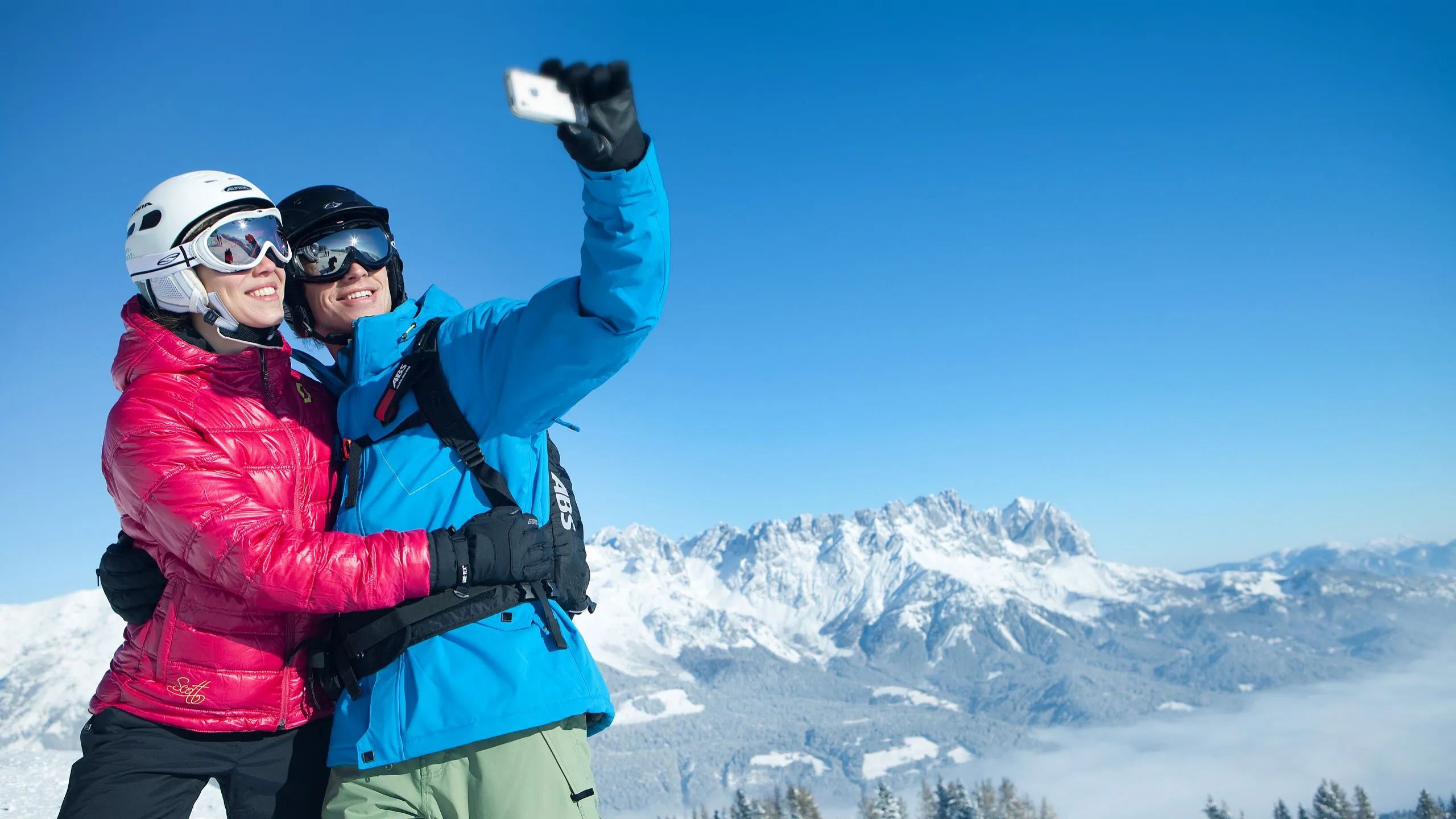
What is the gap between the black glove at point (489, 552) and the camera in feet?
12.5

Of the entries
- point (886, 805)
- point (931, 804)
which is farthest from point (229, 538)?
point (931, 804)

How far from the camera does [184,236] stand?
4750 millimetres

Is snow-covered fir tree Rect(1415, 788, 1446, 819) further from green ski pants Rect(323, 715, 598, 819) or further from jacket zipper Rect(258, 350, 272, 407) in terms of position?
jacket zipper Rect(258, 350, 272, 407)

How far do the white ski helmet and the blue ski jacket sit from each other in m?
0.99

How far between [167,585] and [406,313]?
6.38ft

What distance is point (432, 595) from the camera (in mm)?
4027

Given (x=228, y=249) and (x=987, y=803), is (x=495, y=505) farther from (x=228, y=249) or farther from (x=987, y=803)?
(x=987, y=803)

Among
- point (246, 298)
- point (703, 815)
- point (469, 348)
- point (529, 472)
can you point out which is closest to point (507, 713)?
point (529, 472)

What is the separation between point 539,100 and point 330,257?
Result: 2988 millimetres

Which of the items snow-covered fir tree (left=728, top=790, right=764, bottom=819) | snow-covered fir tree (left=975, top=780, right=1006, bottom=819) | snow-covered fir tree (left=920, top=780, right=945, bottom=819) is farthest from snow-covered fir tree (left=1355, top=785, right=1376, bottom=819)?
snow-covered fir tree (left=728, top=790, right=764, bottom=819)

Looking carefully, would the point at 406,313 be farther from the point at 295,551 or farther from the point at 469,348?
the point at 295,551

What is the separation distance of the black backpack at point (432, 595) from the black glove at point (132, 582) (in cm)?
97

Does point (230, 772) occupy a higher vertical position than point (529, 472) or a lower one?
lower

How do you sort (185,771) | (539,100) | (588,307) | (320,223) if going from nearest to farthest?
1. (539,100)
2. (588,307)
3. (185,771)
4. (320,223)
